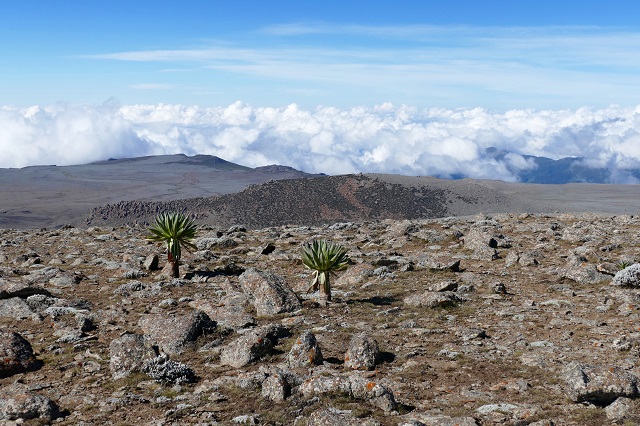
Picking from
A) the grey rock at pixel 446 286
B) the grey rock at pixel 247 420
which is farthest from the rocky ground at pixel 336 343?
the grey rock at pixel 446 286

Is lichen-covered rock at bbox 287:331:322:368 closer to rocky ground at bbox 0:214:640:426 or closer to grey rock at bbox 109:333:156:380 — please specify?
rocky ground at bbox 0:214:640:426

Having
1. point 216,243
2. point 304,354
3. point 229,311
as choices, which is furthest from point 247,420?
point 216,243

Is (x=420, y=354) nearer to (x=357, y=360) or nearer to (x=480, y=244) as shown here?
(x=357, y=360)

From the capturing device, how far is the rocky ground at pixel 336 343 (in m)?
9.07

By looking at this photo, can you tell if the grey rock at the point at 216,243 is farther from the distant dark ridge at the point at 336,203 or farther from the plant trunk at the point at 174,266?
the distant dark ridge at the point at 336,203

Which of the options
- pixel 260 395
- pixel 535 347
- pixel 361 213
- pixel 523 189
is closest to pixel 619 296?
pixel 535 347

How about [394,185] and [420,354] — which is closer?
[420,354]

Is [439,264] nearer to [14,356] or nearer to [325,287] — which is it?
[325,287]

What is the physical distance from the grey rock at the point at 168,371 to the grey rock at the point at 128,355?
0.23 metres

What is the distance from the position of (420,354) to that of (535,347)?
2466mm

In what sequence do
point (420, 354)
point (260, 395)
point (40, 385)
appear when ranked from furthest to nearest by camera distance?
point (420, 354), point (40, 385), point (260, 395)

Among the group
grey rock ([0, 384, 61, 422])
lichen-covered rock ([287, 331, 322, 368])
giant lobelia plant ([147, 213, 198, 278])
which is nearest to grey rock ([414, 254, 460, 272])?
giant lobelia plant ([147, 213, 198, 278])

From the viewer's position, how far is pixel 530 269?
1989cm

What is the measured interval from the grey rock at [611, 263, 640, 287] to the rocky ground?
41 millimetres
